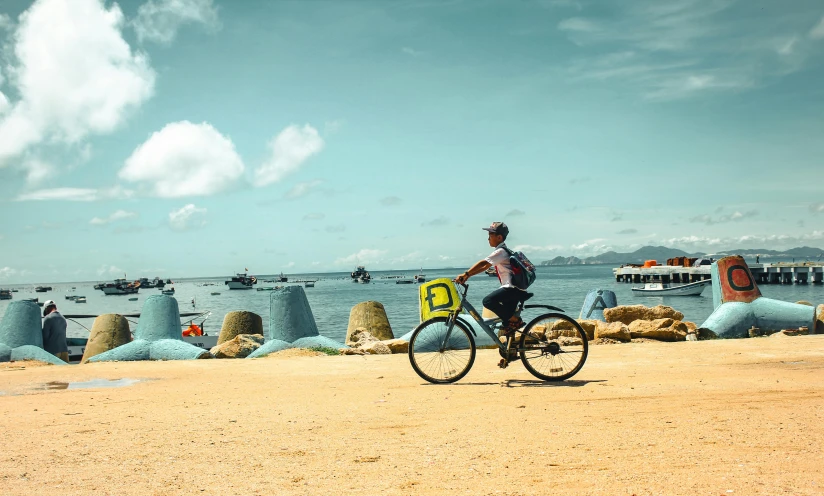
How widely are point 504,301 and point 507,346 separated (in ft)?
1.77

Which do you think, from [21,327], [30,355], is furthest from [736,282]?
[21,327]

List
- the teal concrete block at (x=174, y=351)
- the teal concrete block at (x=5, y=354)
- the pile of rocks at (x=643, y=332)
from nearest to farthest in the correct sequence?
the pile of rocks at (x=643, y=332) < the teal concrete block at (x=174, y=351) < the teal concrete block at (x=5, y=354)

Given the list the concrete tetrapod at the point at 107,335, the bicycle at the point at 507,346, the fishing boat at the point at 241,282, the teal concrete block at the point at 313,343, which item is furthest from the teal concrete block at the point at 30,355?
the fishing boat at the point at 241,282

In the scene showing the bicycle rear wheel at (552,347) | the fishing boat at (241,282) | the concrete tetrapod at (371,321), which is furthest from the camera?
the fishing boat at (241,282)

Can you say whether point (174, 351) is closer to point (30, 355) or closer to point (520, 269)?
point (30, 355)

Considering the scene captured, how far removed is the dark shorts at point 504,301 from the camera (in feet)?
22.4

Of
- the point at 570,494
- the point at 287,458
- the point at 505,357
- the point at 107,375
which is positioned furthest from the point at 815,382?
the point at 107,375

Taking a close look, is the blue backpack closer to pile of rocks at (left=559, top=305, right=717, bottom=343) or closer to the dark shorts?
the dark shorts

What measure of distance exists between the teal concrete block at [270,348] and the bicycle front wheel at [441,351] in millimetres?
5697

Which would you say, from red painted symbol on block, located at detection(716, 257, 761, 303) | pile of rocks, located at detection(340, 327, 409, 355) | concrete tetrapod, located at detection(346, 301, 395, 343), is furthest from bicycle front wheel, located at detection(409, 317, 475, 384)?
concrete tetrapod, located at detection(346, 301, 395, 343)

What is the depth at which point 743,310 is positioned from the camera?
12.8 metres

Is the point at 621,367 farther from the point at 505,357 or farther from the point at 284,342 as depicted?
the point at 284,342

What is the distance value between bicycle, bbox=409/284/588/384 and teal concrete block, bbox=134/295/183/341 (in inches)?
337

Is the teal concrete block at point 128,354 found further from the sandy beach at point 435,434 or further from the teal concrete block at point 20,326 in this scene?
the sandy beach at point 435,434
